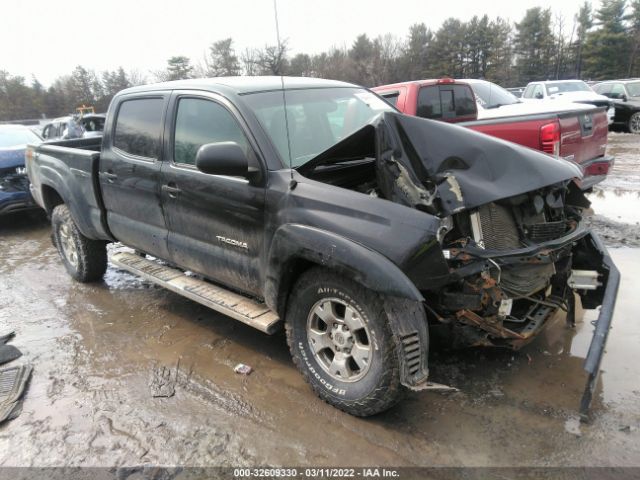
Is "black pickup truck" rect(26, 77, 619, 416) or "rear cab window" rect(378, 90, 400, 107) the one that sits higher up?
"rear cab window" rect(378, 90, 400, 107)

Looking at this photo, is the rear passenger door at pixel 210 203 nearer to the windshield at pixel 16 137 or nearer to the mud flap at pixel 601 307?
the mud flap at pixel 601 307

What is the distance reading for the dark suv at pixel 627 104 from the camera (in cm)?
1576

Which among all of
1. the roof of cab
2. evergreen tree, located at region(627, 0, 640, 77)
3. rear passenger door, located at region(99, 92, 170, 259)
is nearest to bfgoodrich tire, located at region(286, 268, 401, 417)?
the roof of cab

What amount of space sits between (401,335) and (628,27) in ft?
168

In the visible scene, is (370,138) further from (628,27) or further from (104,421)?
(628,27)

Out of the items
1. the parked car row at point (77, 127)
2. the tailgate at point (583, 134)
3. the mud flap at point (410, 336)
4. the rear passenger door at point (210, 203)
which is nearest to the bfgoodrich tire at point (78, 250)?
the rear passenger door at point (210, 203)

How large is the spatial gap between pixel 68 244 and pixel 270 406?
3.78m

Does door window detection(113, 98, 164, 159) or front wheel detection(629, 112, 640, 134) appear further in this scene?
front wheel detection(629, 112, 640, 134)

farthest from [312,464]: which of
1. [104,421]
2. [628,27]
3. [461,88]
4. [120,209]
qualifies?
[628,27]

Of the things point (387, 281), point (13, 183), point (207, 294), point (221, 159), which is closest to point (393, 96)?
point (207, 294)

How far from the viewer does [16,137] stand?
9.10 m

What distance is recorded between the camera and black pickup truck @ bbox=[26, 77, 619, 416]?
2.54m

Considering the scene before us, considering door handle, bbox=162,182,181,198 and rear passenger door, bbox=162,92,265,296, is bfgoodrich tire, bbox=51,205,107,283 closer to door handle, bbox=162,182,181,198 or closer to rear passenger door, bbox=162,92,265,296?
rear passenger door, bbox=162,92,265,296

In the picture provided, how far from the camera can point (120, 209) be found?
445cm
